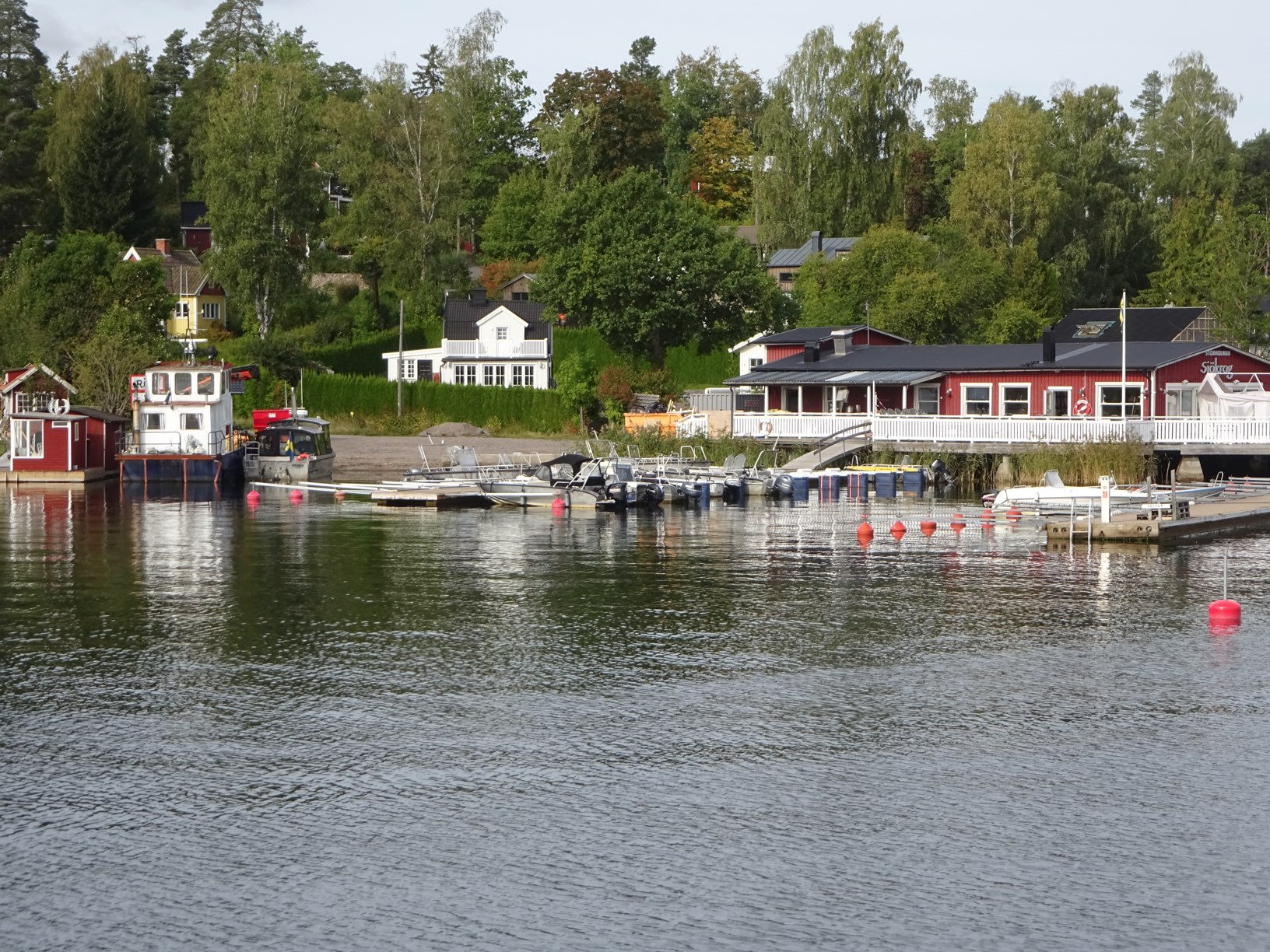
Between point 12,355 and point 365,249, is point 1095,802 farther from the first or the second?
point 365,249

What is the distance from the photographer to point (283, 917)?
44.5ft

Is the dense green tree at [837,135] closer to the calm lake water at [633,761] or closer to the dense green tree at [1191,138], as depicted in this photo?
the dense green tree at [1191,138]

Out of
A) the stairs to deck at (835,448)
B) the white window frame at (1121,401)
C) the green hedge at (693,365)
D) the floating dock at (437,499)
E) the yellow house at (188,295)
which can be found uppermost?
the yellow house at (188,295)

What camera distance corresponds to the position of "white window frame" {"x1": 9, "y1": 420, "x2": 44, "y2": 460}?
2426 inches

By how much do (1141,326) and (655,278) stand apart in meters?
23.9

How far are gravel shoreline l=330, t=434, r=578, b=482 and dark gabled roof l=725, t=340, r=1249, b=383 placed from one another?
9.65 meters

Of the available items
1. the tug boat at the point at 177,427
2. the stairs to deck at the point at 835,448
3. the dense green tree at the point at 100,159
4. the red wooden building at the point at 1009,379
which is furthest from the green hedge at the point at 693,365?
the dense green tree at the point at 100,159

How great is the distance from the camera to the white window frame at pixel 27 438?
61625mm

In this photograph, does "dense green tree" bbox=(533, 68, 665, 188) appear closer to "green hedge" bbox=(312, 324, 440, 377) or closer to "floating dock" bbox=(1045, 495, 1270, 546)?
"green hedge" bbox=(312, 324, 440, 377)

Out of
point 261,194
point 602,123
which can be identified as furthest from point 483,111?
point 261,194

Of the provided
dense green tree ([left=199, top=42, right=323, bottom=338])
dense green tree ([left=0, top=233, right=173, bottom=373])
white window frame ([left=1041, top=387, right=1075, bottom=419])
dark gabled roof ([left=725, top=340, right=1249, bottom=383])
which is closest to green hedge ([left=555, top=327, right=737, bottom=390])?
dark gabled roof ([left=725, top=340, right=1249, bottom=383])

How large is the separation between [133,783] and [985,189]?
7961 cm

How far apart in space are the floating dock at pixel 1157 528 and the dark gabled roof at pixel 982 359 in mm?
15454

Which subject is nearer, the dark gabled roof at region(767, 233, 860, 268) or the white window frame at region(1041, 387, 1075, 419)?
the white window frame at region(1041, 387, 1075, 419)
